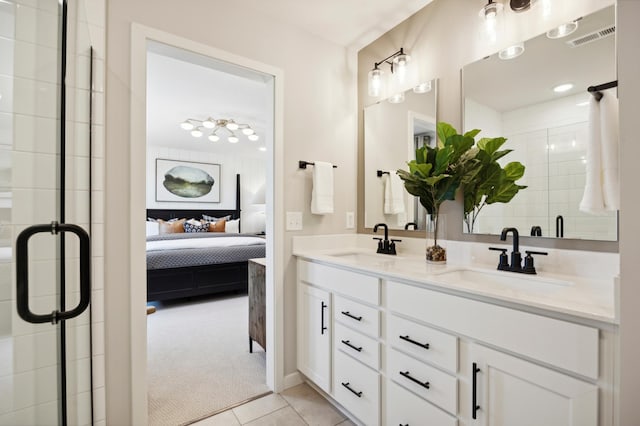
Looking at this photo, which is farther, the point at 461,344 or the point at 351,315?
the point at 351,315

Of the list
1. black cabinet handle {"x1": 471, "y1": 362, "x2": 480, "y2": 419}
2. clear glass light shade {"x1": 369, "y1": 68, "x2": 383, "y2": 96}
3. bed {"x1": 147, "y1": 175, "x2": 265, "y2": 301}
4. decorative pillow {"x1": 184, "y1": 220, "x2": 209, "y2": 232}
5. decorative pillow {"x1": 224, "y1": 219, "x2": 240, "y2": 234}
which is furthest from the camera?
decorative pillow {"x1": 224, "y1": 219, "x2": 240, "y2": 234}

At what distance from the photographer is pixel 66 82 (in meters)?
1.11

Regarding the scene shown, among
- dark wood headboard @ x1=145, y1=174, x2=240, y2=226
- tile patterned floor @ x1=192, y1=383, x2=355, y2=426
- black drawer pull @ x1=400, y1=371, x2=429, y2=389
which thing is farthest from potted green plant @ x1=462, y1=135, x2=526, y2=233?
dark wood headboard @ x1=145, y1=174, x2=240, y2=226

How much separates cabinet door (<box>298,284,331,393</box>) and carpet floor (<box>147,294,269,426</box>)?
0.36 meters

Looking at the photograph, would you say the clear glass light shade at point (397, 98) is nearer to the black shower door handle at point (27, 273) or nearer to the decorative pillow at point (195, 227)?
the black shower door handle at point (27, 273)

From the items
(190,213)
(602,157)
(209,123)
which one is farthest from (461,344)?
(190,213)

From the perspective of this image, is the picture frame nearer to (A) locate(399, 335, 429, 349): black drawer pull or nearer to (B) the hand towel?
(A) locate(399, 335, 429, 349): black drawer pull

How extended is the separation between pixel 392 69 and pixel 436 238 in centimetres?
126

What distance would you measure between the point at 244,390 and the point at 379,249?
1.33 metres

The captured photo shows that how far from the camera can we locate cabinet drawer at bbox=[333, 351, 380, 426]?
1.49 meters

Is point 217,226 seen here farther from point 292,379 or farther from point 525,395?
point 525,395

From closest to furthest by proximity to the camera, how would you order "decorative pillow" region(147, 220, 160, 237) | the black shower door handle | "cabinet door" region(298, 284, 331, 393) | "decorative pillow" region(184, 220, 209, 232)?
1. the black shower door handle
2. "cabinet door" region(298, 284, 331, 393)
3. "decorative pillow" region(147, 220, 160, 237)
4. "decorative pillow" region(184, 220, 209, 232)

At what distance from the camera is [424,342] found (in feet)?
4.13

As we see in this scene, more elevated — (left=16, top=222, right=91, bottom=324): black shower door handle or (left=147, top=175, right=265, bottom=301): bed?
(left=16, top=222, right=91, bottom=324): black shower door handle
